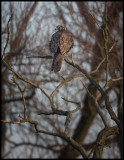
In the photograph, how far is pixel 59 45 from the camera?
4293 millimetres

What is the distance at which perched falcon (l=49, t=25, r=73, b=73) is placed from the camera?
393 cm

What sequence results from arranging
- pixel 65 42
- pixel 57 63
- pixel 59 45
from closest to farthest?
pixel 57 63
pixel 59 45
pixel 65 42

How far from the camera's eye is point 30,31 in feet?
21.2

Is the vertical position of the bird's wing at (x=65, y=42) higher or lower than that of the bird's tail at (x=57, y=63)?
higher

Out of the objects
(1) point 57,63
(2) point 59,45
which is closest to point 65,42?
(2) point 59,45

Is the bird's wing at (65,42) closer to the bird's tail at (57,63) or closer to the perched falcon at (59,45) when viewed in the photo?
the perched falcon at (59,45)

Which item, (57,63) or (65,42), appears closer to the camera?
(57,63)

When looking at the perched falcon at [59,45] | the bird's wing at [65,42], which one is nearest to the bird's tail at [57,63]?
the perched falcon at [59,45]

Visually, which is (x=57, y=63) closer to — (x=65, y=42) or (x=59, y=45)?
(x=59, y=45)

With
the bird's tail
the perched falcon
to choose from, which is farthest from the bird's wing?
the bird's tail

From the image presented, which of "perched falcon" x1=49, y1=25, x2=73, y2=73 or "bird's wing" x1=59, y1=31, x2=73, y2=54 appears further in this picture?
"bird's wing" x1=59, y1=31, x2=73, y2=54

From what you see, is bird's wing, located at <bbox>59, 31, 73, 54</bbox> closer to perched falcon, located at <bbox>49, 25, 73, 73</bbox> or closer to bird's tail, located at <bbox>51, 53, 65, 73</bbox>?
perched falcon, located at <bbox>49, 25, 73, 73</bbox>

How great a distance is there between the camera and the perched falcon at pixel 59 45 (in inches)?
155

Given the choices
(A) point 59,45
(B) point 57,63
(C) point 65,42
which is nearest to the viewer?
(B) point 57,63
